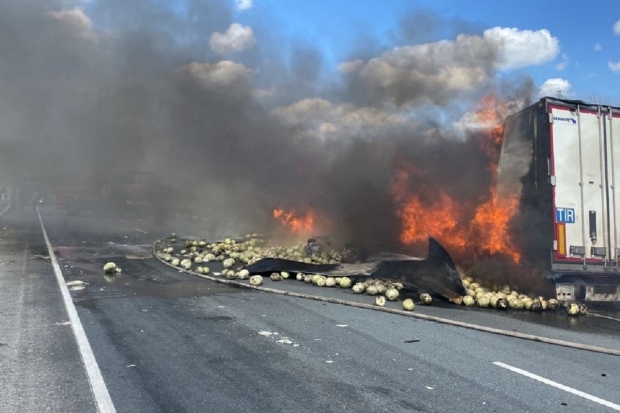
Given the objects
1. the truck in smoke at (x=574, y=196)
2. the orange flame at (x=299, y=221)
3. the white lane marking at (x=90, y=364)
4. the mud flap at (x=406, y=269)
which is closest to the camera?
the white lane marking at (x=90, y=364)

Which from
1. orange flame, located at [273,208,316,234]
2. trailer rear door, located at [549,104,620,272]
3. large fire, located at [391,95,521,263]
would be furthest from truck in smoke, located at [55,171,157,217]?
trailer rear door, located at [549,104,620,272]

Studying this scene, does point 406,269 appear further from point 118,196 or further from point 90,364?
point 118,196

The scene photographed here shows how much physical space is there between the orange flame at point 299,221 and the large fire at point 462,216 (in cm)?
432

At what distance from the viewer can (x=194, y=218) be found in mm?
26453

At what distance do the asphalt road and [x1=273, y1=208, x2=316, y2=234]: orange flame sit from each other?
315 inches

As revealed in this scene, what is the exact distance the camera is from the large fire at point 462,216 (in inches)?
331

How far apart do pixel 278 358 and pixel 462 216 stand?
6397mm

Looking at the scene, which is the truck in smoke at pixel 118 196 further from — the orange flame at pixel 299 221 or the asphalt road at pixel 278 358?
the asphalt road at pixel 278 358

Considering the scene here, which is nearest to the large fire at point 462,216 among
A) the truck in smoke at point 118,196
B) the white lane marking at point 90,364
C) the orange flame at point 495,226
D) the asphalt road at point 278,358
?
the orange flame at point 495,226

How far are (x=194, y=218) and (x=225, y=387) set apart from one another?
23592 millimetres

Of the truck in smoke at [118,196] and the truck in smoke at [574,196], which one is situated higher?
the truck in smoke at [118,196]

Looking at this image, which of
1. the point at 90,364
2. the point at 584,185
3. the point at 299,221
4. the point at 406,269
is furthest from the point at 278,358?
the point at 299,221

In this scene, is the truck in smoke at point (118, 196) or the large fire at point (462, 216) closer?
the large fire at point (462, 216)

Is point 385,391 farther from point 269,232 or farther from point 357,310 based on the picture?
point 269,232
